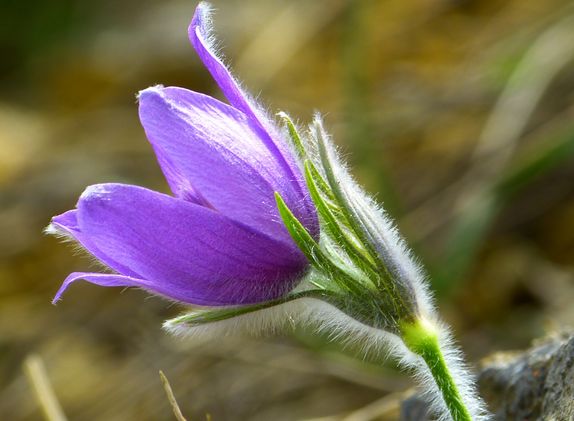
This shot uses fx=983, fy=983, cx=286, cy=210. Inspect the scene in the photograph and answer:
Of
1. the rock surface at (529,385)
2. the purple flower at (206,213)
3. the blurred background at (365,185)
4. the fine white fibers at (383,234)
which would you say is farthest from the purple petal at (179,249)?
the blurred background at (365,185)

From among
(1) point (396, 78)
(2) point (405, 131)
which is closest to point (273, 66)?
(1) point (396, 78)

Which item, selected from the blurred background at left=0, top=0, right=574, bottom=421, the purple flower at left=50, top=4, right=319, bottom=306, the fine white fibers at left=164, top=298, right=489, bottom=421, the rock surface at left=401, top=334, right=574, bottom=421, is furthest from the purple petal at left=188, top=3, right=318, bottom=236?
the blurred background at left=0, top=0, right=574, bottom=421

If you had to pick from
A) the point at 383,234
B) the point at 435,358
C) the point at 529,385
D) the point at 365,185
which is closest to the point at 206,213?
the point at 383,234

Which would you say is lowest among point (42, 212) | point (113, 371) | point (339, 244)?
Answer: point (339, 244)

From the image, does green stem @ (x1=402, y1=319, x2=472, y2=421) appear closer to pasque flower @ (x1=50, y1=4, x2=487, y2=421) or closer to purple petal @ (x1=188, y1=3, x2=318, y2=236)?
pasque flower @ (x1=50, y1=4, x2=487, y2=421)

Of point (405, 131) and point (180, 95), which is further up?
point (405, 131)

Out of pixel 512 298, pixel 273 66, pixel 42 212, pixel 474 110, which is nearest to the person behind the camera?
pixel 512 298

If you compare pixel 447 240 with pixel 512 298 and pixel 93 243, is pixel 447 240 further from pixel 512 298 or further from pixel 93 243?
pixel 93 243
